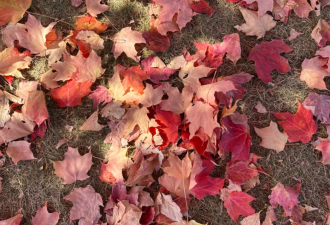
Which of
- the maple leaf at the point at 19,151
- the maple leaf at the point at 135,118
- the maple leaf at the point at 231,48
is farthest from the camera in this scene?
the maple leaf at the point at 231,48

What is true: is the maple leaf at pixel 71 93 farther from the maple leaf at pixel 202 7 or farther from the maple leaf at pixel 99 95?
the maple leaf at pixel 202 7

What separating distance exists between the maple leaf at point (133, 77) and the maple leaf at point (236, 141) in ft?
2.09

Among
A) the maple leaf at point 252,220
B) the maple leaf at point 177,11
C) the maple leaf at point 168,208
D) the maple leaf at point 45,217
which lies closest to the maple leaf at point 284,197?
the maple leaf at point 252,220

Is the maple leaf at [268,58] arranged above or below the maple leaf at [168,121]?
above

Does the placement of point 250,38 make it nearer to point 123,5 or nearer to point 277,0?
point 277,0

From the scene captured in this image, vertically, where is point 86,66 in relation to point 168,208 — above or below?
above

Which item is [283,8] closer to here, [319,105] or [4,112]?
[319,105]

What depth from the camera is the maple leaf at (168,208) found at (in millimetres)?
1784

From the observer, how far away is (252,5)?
2070 millimetres

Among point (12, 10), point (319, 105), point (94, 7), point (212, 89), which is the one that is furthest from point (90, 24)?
point (319, 105)

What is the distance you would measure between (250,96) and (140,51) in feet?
2.97

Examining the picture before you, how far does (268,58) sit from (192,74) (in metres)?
0.61

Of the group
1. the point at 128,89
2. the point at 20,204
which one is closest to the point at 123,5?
the point at 128,89

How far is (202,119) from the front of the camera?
173cm
